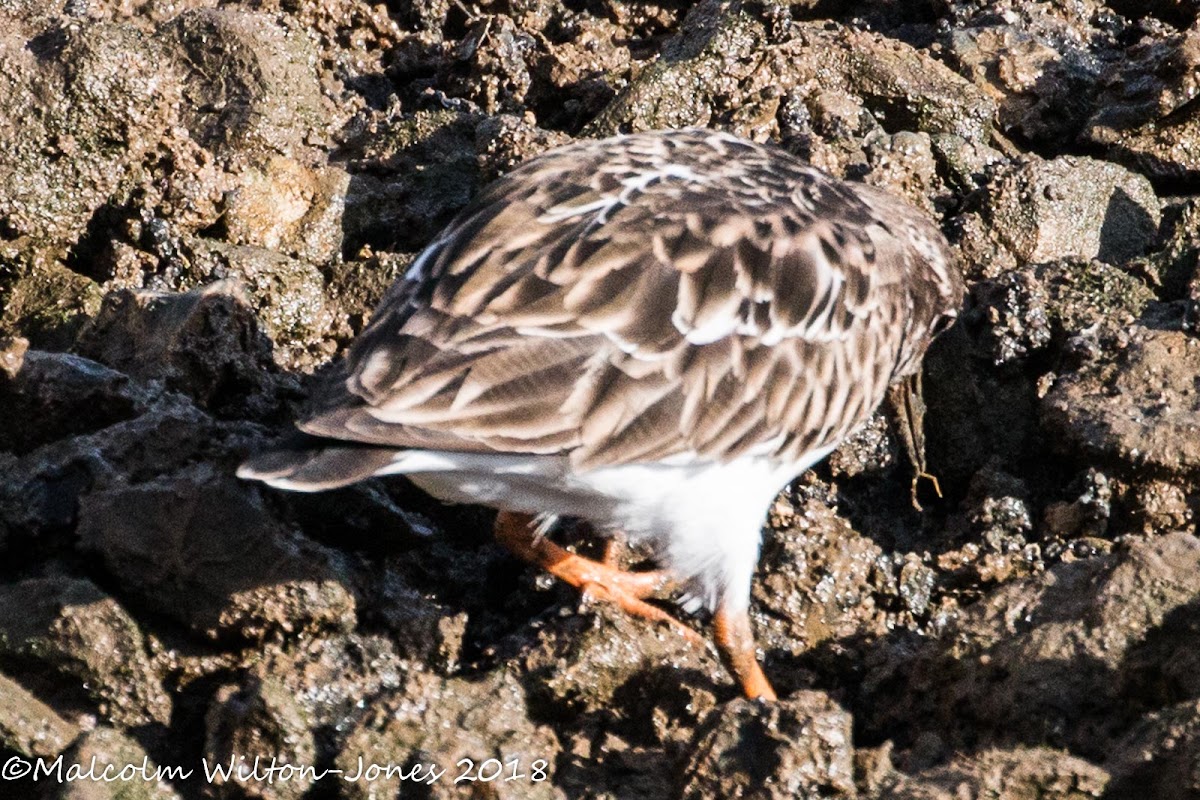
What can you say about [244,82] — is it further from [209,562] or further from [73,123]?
[209,562]

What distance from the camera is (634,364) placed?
4.70 metres

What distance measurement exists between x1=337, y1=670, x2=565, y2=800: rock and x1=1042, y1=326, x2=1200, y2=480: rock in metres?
2.14

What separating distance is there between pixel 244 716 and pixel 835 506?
7.45 ft

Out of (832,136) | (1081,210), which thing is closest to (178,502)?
(832,136)

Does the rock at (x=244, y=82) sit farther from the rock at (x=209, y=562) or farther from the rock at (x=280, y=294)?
the rock at (x=209, y=562)

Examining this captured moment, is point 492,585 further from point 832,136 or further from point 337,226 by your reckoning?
point 832,136

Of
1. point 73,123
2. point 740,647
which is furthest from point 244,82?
point 740,647

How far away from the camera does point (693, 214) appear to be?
195 inches

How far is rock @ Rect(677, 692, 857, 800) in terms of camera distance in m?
3.99

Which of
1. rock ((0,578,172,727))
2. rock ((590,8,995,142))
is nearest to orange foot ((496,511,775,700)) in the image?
rock ((0,578,172,727))

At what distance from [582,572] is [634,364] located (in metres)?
0.85

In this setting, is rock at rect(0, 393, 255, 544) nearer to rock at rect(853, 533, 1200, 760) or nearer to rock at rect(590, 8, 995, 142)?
rock at rect(853, 533, 1200, 760)

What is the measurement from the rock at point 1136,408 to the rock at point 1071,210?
76 cm

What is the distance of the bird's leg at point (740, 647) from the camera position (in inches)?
196
